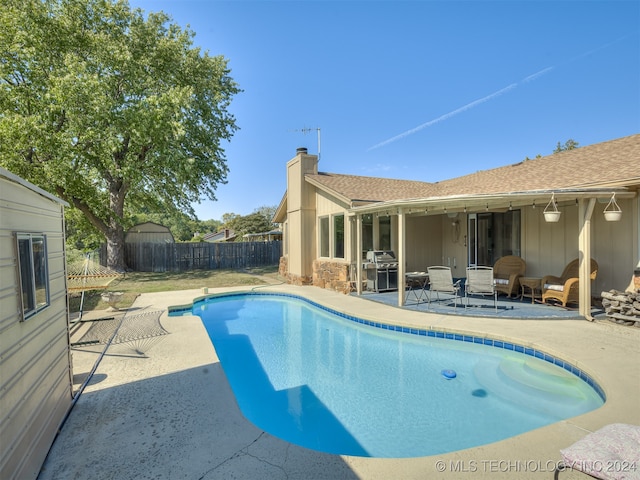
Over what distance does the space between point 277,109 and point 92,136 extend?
876 cm

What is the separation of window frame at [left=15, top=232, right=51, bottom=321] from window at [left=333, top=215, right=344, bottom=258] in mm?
8889

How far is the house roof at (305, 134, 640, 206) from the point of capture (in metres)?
7.30

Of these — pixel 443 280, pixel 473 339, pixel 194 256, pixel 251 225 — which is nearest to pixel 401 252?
pixel 443 280

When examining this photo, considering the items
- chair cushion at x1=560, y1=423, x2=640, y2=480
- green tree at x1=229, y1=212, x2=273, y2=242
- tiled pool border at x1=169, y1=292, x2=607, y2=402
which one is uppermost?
green tree at x1=229, y1=212, x2=273, y2=242

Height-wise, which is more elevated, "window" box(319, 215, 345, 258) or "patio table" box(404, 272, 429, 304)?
"window" box(319, 215, 345, 258)

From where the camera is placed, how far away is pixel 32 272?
2.83 metres

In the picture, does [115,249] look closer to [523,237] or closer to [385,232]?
[385,232]

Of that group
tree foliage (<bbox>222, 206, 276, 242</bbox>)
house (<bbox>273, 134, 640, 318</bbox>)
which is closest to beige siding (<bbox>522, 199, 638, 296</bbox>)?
house (<bbox>273, 134, 640, 318</bbox>)

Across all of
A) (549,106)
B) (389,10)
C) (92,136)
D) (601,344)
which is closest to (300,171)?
(389,10)

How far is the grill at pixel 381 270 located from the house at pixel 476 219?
1.22 ft

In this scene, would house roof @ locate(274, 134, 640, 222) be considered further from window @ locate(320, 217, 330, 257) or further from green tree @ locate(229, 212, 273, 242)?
green tree @ locate(229, 212, 273, 242)

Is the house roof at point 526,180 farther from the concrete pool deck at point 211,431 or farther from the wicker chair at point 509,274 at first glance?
the concrete pool deck at point 211,431

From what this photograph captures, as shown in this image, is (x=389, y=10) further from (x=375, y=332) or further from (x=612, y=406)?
(x=612, y=406)

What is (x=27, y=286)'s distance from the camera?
2.71 m
